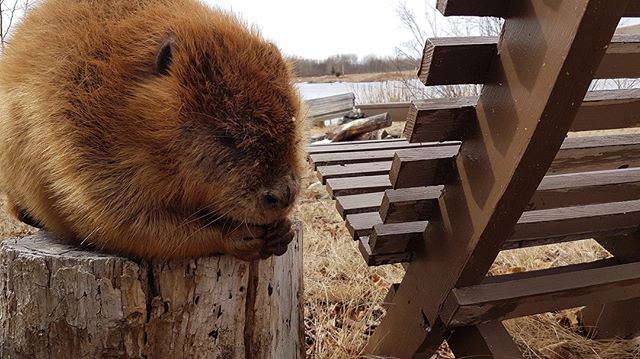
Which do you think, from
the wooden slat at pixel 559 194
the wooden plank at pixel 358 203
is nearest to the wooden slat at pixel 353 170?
the wooden plank at pixel 358 203

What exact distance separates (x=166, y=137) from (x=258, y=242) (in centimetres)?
40

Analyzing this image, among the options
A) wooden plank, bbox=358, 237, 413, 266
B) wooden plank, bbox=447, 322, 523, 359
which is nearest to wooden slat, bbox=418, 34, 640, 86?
wooden plank, bbox=358, 237, 413, 266

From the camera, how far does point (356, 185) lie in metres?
2.83

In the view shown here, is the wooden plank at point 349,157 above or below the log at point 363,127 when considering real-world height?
above

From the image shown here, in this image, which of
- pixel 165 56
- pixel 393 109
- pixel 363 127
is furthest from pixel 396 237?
pixel 393 109

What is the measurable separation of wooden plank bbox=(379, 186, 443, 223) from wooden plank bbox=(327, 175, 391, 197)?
82 centimetres

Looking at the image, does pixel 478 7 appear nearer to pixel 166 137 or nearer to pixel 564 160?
pixel 564 160

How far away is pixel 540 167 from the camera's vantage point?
4.54 ft

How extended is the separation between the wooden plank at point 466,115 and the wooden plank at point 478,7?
275mm

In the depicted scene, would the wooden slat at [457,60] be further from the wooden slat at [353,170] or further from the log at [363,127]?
the log at [363,127]

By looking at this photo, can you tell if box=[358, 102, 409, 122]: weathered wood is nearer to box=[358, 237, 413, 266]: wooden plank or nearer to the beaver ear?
box=[358, 237, 413, 266]: wooden plank

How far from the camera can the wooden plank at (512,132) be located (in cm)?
113

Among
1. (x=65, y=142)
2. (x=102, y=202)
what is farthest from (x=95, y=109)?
(x=102, y=202)

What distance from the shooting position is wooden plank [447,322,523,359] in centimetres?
196
